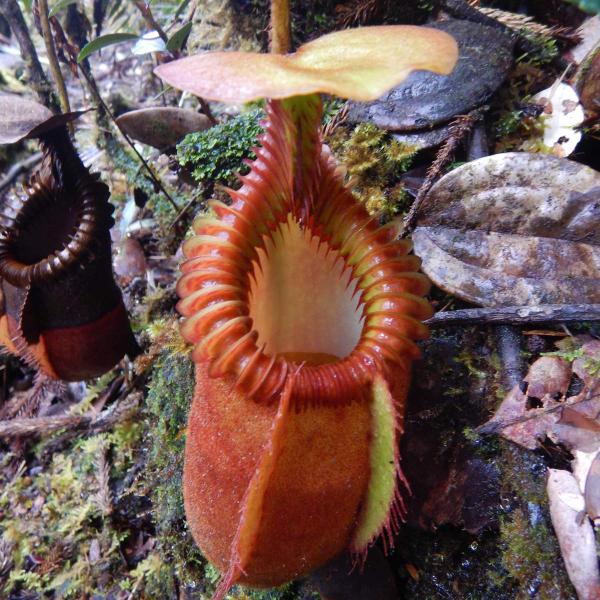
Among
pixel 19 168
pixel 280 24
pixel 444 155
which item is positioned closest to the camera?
pixel 280 24

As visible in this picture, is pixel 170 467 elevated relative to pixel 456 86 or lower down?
lower down

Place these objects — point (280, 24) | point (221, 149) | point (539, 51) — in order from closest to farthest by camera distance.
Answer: point (280, 24) < point (539, 51) < point (221, 149)

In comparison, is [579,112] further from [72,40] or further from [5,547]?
[5,547]

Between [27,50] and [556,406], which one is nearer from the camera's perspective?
[556,406]

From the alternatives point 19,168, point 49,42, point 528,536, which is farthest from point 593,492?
point 19,168

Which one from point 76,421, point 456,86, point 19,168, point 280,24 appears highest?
point 280,24

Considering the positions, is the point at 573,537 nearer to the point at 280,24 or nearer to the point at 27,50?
the point at 280,24

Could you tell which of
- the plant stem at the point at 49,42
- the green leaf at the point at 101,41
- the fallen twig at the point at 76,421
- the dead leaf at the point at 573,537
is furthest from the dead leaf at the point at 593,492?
the plant stem at the point at 49,42
